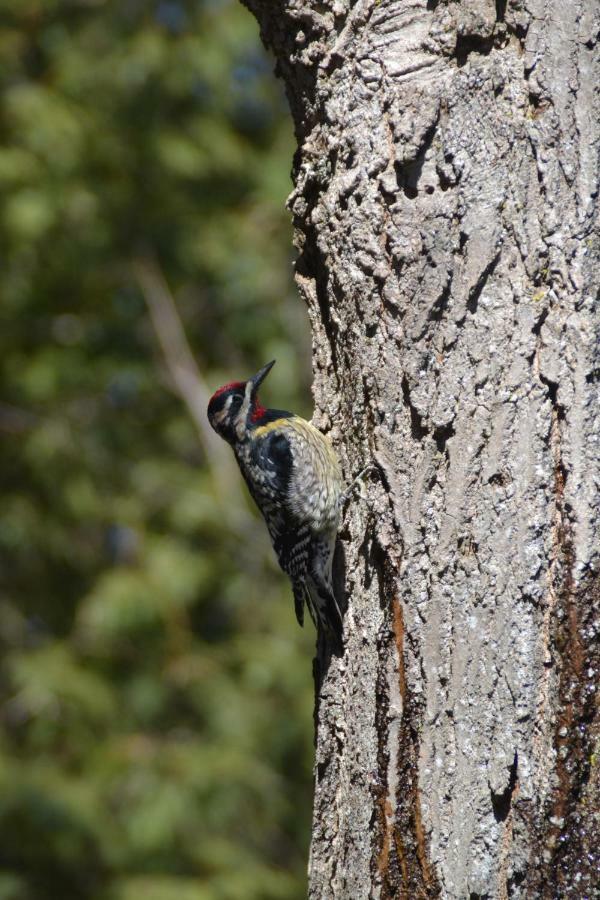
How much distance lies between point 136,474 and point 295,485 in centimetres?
376

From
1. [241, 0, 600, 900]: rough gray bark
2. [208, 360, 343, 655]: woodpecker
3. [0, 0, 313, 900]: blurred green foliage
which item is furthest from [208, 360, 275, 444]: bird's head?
[0, 0, 313, 900]: blurred green foliage

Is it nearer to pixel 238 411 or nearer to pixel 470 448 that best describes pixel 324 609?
pixel 470 448

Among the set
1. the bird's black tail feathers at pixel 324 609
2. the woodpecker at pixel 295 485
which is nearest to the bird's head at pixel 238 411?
the woodpecker at pixel 295 485

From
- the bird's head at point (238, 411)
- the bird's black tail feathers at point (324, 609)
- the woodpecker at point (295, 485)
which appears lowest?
the bird's black tail feathers at point (324, 609)

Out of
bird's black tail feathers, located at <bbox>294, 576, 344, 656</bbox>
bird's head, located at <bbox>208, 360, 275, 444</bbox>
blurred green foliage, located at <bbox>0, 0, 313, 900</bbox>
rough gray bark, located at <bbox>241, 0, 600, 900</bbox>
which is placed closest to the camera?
rough gray bark, located at <bbox>241, 0, 600, 900</bbox>

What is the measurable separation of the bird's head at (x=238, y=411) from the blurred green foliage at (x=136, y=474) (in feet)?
9.36

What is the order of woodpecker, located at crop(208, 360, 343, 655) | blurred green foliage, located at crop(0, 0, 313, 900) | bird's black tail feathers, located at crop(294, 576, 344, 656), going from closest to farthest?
bird's black tail feathers, located at crop(294, 576, 344, 656) < woodpecker, located at crop(208, 360, 343, 655) < blurred green foliage, located at crop(0, 0, 313, 900)

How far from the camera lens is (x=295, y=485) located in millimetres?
3695

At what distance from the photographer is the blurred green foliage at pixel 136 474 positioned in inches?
261

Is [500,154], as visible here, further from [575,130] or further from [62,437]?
[62,437]

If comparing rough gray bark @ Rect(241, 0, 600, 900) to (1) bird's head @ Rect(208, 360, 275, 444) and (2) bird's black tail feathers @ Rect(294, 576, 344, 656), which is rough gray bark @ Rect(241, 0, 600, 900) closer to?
(2) bird's black tail feathers @ Rect(294, 576, 344, 656)

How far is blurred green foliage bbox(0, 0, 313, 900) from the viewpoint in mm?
6621

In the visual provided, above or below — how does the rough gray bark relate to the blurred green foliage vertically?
below

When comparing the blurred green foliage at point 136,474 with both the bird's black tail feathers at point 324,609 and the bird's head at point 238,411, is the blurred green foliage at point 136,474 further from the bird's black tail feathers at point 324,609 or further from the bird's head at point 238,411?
the bird's black tail feathers at point 324,609
